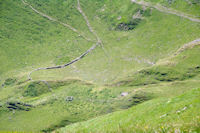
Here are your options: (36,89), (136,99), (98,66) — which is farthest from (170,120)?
(98,66)

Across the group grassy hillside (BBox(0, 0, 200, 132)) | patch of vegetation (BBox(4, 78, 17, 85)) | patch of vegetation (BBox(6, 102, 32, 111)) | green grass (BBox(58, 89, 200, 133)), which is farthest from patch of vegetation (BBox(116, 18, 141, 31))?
green grass (BBox(58, 89, 200, 133))

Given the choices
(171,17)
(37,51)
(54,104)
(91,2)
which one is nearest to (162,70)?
(54,104)

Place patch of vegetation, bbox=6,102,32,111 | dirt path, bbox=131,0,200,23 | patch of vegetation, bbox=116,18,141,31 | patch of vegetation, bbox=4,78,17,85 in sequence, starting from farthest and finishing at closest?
patch of vegetation, bbox=116,18,141,31 < dirt path, bbox=131,0,200,23 < patch of vegetation, bbox=4,78,17,85 < patch of vegetation, bbox=6,102,32,111

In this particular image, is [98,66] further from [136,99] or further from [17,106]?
[136,99]

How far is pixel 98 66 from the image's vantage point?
250 feet

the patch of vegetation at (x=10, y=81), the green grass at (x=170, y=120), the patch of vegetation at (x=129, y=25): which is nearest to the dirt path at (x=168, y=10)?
the patch of vegetation at (x=129, y=25)

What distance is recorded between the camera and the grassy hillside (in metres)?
33.7

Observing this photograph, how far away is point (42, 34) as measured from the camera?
341ft

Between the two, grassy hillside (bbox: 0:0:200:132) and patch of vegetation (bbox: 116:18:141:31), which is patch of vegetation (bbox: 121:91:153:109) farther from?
patch of vegetation (bbox: 116:18:141:31)

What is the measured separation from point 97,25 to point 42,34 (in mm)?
24637

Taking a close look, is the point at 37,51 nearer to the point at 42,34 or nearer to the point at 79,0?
the point at 42,34

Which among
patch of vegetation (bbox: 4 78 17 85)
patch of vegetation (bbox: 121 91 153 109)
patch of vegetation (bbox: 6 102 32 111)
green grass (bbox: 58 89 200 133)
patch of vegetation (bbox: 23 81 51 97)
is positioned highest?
patch of vegetation (bbox: 4 78 17 85)

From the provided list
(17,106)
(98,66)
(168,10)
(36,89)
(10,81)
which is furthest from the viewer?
(168,10)

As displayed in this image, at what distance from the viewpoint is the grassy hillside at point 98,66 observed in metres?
33.7
